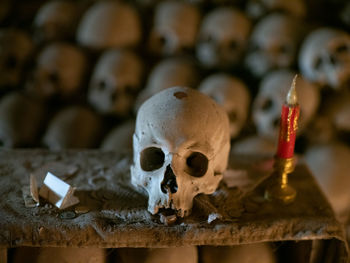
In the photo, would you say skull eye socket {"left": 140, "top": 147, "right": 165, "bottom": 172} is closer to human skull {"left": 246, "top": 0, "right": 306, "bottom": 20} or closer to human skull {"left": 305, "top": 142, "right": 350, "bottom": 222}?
human skull {"left": 305, "top": 142, "right": 350, "bottom": 222}

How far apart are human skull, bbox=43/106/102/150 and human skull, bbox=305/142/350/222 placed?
1081 mm

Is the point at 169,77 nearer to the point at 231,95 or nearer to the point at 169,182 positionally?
the point at 231,95

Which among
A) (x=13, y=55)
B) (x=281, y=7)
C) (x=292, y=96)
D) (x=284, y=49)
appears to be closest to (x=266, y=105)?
(x=284, y=49)

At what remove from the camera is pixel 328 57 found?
1907 millimetres

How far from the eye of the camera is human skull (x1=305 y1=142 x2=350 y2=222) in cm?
189

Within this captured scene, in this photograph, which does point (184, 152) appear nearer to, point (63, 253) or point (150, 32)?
point (63, 253)

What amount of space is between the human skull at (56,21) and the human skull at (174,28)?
1.52 ft

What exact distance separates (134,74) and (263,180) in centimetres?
110

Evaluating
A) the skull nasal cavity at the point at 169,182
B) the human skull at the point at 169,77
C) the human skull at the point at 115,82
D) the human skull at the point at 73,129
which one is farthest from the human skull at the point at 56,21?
the skull nasal cavity at the point at 169,182

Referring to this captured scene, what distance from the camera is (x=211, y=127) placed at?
110 cm

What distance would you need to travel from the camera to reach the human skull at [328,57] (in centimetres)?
189

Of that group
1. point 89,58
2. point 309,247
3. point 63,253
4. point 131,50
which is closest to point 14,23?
point 89,58

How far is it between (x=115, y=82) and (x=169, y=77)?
279mm

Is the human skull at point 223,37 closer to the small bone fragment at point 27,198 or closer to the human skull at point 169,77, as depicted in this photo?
the human skull at point 169,77
